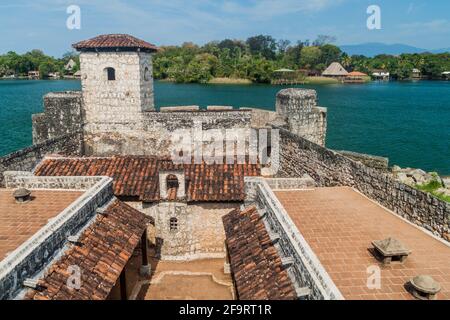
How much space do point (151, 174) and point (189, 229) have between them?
2998 mm

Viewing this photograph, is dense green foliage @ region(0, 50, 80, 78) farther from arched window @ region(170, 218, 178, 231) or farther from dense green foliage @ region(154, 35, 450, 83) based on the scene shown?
arched window @ region(170, 218, 178, 231)

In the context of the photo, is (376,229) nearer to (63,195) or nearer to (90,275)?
(90,275)

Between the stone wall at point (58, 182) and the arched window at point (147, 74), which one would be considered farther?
the arched window at point (147, 74)

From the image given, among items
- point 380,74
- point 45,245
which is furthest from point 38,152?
point 380,74

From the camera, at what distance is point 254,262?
10289 millimetres

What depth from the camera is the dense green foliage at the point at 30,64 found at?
499 ft

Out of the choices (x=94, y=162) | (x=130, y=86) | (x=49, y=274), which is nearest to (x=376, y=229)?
(x=49, y=274)

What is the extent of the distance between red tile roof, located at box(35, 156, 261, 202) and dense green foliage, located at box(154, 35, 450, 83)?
99.8m

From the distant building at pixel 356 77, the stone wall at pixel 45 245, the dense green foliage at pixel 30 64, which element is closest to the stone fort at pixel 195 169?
the stone wall at pixel 45 245

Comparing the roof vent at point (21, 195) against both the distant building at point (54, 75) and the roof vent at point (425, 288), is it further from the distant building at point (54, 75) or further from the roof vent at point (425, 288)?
the distant building at point (54, 75)

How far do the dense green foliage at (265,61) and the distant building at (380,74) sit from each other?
1550 millimetres

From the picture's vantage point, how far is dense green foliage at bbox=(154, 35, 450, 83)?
385 feet

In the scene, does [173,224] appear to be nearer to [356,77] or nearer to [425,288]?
[425,288]

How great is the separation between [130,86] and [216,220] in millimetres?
10603
